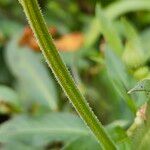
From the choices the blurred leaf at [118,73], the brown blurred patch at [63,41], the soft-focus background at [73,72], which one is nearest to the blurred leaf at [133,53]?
the soft-focus background at [73,72]

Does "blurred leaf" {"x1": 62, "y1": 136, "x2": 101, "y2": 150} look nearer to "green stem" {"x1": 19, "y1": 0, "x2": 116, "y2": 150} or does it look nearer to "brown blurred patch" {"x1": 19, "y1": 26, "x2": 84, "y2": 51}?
"green stem" {"x1": 19, "y1": 0, "x2": 116, "y2": 150}

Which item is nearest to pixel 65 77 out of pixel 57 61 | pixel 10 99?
pixel 57 61

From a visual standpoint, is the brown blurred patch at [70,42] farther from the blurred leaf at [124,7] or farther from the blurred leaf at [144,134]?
the blurred leaf at [144,134]

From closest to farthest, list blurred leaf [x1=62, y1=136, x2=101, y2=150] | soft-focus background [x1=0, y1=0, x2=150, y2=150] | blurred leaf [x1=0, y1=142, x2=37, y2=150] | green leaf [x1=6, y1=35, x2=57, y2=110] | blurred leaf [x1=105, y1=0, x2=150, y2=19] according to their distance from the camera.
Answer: blurred leaf [x1=62, y1=136, x2=101, y2=150] < soft-focus background [x1=0, y1=0, x2=150, y2=150] < blurred leaf [x1=0, y1=142, x2=37, y2=150] < green leaf [x1=6, y1=35, x2=57, y2=110] < blurred leaf [x1=105, y1=0, x2=150, y2=19]

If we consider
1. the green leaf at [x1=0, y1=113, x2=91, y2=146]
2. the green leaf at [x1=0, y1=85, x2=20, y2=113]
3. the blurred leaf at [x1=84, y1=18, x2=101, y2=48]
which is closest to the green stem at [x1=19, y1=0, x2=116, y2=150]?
the green leaf at [x1=0, y1=113, x2=91, y2=146]

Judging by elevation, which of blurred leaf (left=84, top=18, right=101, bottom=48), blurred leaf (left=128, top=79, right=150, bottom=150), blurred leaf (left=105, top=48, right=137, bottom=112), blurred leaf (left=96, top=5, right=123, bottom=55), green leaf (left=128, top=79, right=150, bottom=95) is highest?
blurred leaf (left=84, top=18, right=101, bottom=48)

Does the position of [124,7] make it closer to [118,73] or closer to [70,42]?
[70,42]

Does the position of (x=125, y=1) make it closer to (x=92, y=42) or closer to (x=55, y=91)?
(x=92, y=42)
